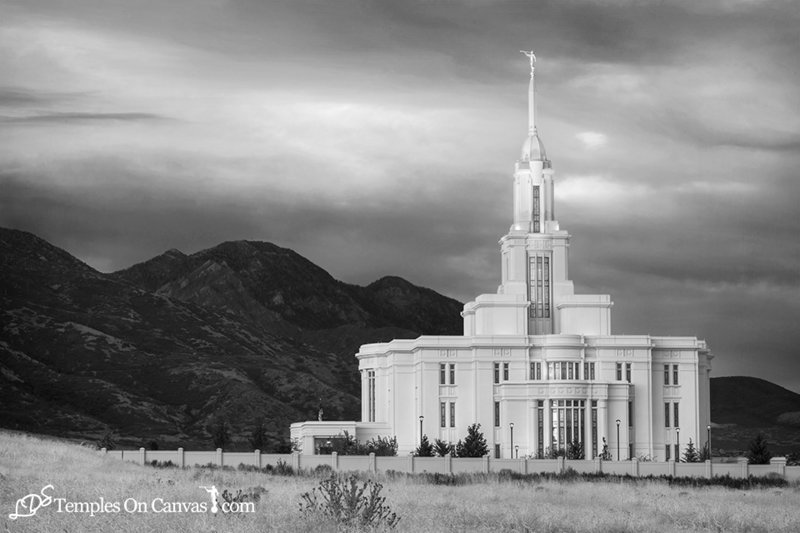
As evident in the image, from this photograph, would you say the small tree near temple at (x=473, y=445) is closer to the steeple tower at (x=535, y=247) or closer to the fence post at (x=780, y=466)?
the steeple tower at (x=535, y=247)

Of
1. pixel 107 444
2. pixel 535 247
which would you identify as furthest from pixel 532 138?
pixel 107 444

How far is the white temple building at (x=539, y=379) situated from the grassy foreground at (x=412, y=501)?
1431 inches

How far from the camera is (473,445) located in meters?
112

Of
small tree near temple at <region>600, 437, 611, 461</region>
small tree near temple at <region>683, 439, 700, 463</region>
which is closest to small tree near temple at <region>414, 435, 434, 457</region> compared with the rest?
small tree near temple at <region>600, 437, 611, 461</region>

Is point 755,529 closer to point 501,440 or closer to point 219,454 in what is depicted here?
point 219,454

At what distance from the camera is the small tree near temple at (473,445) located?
111188 mm

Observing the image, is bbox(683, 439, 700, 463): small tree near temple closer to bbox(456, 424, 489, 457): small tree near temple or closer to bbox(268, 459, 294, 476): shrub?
bbox(456, 424, 489, 457): small tree near temple

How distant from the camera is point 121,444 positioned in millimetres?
172000

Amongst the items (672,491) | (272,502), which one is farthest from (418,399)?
(272,502)

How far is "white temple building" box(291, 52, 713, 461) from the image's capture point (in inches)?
4638

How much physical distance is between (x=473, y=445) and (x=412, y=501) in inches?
2179

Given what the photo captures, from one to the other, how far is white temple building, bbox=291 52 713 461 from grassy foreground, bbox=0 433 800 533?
3634 cm

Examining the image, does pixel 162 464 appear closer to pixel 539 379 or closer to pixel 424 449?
pixel 424 449

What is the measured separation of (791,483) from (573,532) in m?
45.3
